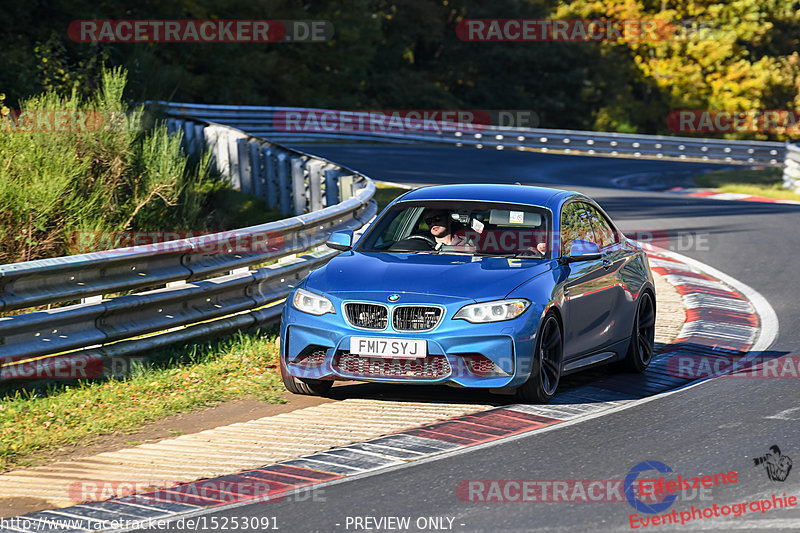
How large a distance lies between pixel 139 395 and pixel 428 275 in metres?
2.22

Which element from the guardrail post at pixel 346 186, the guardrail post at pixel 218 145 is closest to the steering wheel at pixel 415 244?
the guardrail post at pixel 346 186

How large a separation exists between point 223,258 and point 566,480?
15.2 feet

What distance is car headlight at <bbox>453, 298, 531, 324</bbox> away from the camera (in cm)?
810

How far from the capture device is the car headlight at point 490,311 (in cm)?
810

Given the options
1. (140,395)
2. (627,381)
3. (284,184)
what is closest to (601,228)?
(627,381)

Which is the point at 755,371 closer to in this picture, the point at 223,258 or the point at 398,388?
the point at 398,388

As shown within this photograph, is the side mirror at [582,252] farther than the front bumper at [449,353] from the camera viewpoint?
Yes

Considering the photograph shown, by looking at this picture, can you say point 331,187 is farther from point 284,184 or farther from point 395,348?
point 395,348

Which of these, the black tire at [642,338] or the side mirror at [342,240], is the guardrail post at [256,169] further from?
the side mirror at [342,240]

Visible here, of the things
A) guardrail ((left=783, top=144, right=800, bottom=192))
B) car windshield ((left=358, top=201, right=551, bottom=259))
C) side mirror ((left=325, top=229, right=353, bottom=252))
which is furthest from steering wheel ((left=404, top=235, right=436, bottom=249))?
guardrail ((left=783, top=144, right=800, bottom=192))

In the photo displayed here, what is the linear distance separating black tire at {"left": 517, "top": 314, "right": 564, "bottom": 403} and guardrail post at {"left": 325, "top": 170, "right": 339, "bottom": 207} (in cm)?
838

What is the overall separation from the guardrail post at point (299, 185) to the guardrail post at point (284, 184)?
2.17 ft

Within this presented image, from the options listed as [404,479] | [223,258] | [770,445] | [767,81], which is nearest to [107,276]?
[223,258]

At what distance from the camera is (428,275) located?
27.7 ft
